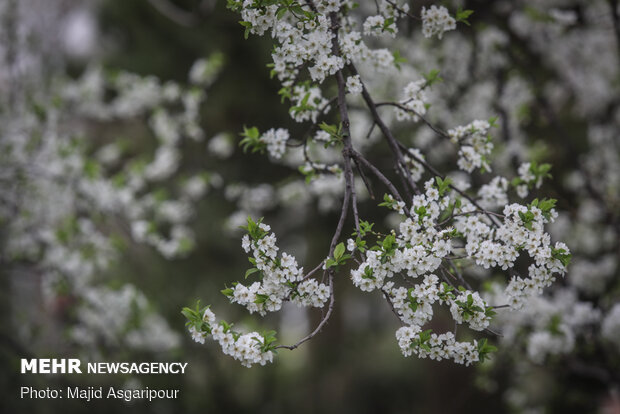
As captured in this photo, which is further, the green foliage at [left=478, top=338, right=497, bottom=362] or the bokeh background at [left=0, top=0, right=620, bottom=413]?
the bokeh background at [left=0, top=0, right=620, bottom=413]

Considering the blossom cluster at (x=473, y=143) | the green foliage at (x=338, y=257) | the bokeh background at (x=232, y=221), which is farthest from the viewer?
the bokeh background at (x=232, y=221)

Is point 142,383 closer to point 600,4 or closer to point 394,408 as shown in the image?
point 394,408

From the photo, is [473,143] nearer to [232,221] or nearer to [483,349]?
[483,349]

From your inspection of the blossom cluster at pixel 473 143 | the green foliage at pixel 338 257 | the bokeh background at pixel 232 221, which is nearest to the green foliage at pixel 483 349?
the green foliage at pixel 338 257

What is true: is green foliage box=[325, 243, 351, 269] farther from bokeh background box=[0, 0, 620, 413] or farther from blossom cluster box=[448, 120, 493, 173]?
bokeh background box=[0, 0, 620, 413]

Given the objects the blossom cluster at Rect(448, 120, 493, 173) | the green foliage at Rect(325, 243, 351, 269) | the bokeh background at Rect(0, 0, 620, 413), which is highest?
the bokeh background at Rect(0, 0, 620, 413)

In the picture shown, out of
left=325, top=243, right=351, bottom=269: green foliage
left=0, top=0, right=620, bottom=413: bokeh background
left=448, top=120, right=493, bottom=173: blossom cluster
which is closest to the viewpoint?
left=325, top=243, right=351, bottom=269: green foliage

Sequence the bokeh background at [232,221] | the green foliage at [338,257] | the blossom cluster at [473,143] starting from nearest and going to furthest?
the green foliage at [338,257]
the blossom cluster at [473,143]
the bokeh background at [232,221]

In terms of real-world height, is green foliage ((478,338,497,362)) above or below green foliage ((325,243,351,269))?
below

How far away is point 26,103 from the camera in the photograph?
14.8 feet

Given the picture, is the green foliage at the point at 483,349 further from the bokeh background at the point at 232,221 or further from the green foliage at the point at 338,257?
the bokeh background at the point at 232,221

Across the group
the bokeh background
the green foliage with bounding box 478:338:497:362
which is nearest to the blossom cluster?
the green foliage with bounding box 478:338:497:362

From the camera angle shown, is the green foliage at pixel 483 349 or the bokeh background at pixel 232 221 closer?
the green foliage at pixel 483 349

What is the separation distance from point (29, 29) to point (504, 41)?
4.73 meters
